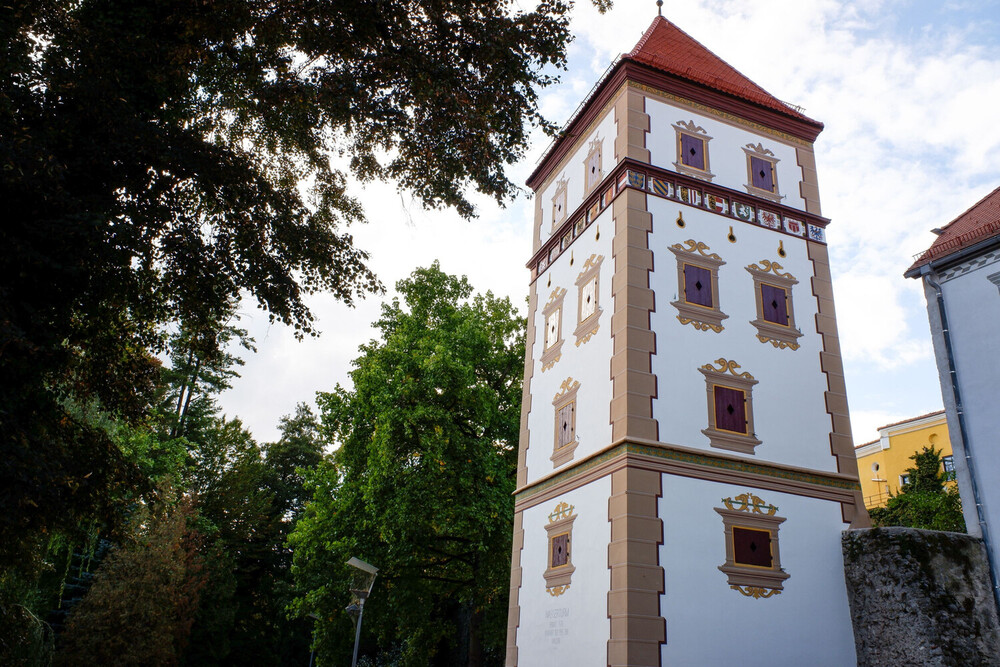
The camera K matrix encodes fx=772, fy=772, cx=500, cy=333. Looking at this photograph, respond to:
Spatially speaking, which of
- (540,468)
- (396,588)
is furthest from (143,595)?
(540,468)

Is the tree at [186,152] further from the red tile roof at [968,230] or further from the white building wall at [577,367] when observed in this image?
the red tile roof at [968,230]

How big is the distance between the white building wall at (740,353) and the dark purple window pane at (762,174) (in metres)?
1.27

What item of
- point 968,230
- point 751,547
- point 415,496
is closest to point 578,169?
point 968,230

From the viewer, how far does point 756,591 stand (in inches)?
555

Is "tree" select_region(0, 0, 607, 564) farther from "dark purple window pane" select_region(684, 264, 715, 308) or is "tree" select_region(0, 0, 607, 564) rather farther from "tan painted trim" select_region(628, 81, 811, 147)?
"tan painted trim" select_region(628, 81, 811, 147)

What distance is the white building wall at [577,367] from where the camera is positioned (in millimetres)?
15797

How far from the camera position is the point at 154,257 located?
1005 cm

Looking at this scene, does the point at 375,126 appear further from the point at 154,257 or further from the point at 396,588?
the point at 396,588

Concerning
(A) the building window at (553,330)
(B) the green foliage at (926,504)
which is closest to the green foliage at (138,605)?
(A) the building window at (553,330)

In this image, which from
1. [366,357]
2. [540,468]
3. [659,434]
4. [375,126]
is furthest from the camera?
[366,357]

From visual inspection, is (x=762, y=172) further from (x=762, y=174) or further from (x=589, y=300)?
(x=589, y=300)

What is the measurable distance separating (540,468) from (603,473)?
316 cm

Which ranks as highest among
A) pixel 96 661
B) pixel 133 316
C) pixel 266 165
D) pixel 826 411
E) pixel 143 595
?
pixel 266 165

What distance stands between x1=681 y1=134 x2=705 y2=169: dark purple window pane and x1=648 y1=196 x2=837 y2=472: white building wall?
51.1 inches
